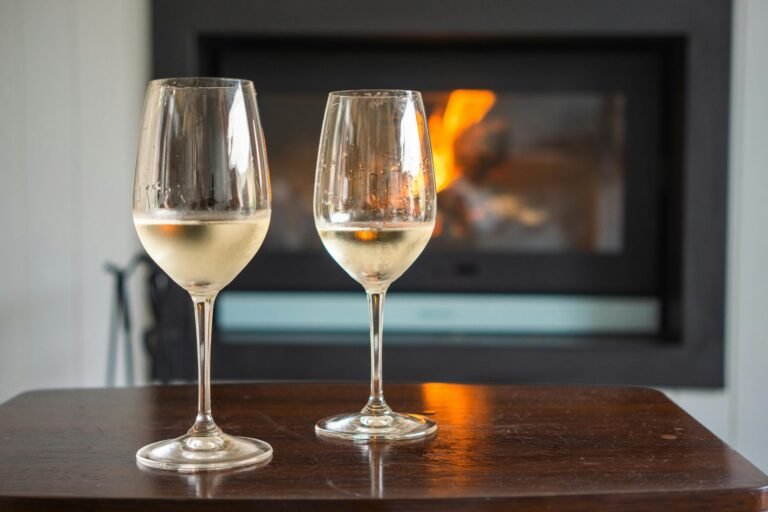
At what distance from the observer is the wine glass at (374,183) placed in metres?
0.65

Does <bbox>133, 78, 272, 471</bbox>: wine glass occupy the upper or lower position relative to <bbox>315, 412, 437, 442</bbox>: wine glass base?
upper

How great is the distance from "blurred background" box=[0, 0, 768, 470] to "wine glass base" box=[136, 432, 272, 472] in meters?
1.26

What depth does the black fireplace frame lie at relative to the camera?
88.3 inches

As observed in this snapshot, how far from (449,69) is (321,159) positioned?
178 centimetres

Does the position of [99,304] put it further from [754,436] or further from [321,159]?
[321,159]

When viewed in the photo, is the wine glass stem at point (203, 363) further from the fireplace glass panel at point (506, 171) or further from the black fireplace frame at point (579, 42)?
the fireplace glass panel at point (506, 171)

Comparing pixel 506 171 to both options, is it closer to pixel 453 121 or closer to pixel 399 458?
pixel 453 121

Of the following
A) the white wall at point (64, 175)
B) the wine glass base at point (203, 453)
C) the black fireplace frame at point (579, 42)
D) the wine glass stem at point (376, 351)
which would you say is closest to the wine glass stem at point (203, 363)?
the wine glass base at point (203, 453)

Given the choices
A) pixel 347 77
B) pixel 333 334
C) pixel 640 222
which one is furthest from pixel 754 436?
pixel 347 77

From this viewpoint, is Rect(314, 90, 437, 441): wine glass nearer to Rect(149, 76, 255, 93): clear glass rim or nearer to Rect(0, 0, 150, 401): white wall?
Rect(149, 76, 255, 93): clear glass rim

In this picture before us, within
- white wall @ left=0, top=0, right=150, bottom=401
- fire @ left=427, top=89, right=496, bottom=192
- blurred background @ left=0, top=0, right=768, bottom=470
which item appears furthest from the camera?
fire @ left=427, top=89, right=496, bottom=192

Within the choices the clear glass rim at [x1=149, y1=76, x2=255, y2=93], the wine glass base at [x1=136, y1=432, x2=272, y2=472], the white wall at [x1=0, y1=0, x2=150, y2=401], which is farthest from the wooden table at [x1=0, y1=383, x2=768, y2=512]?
the white wall at [x1=0, y1=0, x2=150, y2=401]

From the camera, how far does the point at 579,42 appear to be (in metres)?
2.32

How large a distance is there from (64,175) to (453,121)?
90 cm
